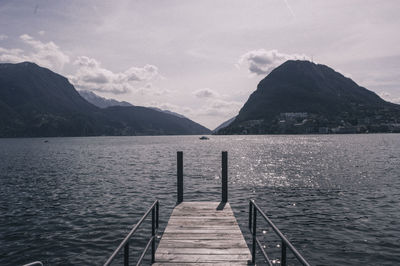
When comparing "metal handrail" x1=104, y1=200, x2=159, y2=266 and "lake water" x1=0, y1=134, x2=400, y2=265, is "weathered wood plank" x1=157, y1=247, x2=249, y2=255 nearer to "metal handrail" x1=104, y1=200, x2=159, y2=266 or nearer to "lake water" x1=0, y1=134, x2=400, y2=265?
"metal handrail" x1=104, y1=200, x2=159, y2=266

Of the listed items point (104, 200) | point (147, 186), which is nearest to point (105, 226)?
point (104, 200)

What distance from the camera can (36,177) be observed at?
3609cm

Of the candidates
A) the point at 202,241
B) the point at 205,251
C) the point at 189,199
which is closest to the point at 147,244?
the point at 205,251

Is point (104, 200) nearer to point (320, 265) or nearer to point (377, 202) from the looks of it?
point (320, 265)

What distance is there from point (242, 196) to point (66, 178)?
78.5 feet

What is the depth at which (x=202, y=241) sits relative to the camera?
8.14 m

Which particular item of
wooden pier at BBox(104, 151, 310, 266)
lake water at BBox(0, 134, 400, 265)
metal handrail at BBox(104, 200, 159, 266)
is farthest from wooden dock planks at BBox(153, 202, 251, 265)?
lake water at BBox(0, 134, 400, 265)

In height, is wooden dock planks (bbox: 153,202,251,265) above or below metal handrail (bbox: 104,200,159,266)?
below

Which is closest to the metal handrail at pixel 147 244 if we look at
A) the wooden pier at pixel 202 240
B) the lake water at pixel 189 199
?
the wooden pier at pixel 202 240

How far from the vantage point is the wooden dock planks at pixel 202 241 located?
23.1ft

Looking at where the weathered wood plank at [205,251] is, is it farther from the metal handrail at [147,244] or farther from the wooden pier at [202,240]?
the metal handrail at [147,244]

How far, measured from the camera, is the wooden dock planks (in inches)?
277

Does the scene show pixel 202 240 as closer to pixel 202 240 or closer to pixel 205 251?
pixel 202 240

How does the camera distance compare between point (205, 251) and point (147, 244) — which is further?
point (205, 251)
